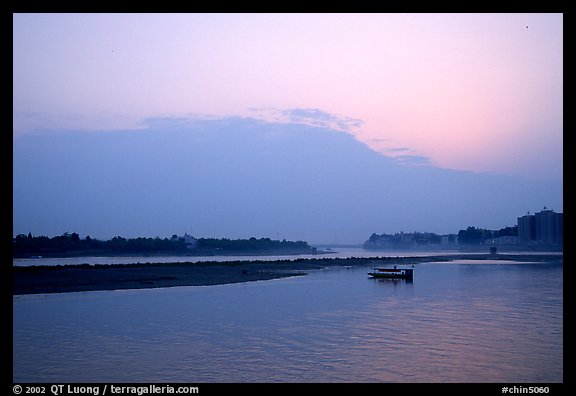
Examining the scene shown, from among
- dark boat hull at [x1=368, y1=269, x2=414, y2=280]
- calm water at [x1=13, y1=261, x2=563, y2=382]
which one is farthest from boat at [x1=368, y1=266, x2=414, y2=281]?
calm water at [x1=13, y1=261, x2=563, y2=382]

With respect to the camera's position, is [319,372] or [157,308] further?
[157,308]

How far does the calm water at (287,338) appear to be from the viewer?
48.3ft

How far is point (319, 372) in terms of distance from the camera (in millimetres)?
14633

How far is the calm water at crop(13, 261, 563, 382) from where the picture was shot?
14.7 metres

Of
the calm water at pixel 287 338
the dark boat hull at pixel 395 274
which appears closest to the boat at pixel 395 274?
the dark boat hull at pixel 395 274

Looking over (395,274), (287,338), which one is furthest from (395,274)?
(287,338)

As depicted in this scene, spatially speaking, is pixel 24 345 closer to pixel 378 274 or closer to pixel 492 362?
pixel 492 362

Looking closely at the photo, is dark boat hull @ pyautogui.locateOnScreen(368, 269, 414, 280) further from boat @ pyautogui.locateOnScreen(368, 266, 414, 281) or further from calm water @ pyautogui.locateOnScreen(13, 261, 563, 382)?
calm water @ pyautogui.locateOnScreen(13, 261, 563, 382)
